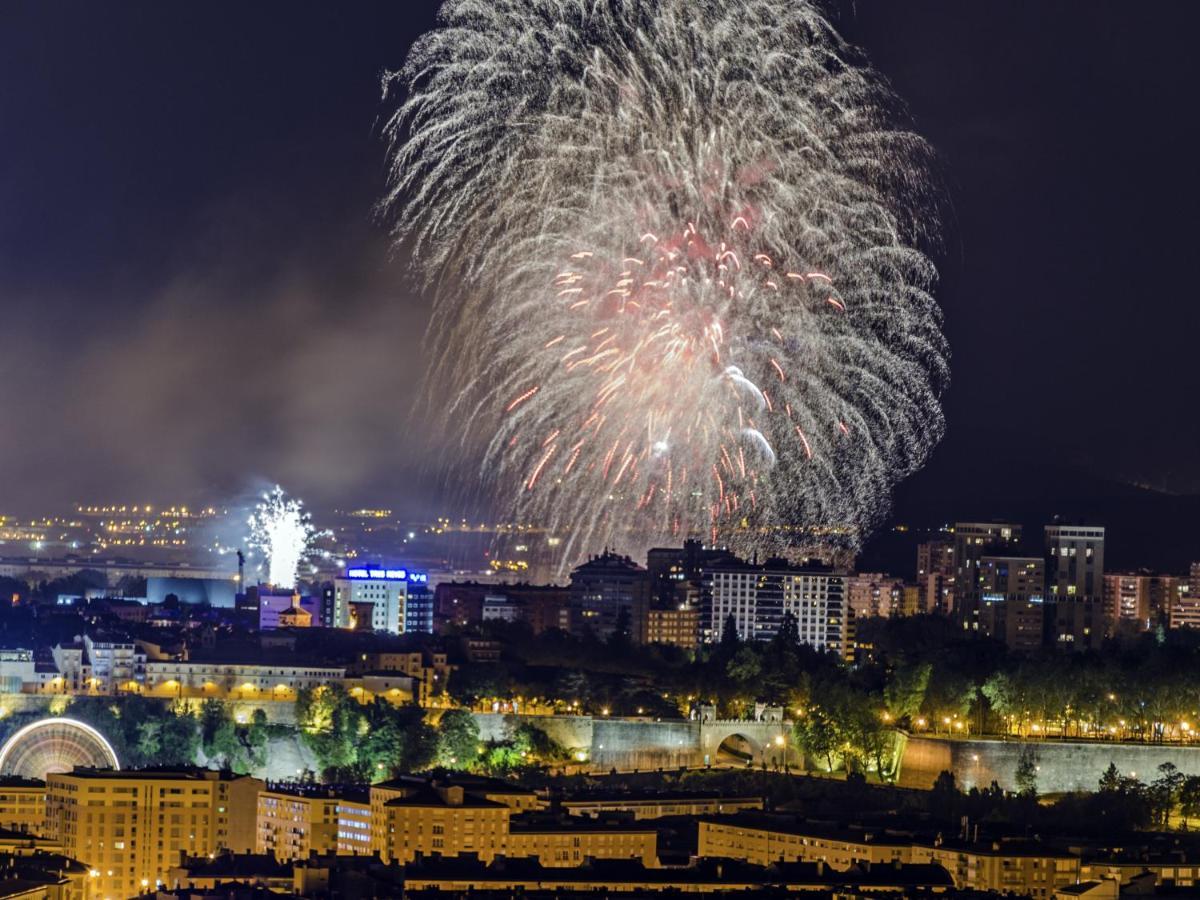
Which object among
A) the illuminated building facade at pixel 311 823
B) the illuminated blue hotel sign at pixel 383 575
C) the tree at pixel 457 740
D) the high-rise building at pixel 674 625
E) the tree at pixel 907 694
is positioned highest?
the illuminated blue hotel sign at pixel 383 575

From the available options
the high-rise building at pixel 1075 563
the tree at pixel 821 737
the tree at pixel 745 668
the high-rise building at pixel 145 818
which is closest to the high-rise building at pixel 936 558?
the high-rise building at pixel 1075 563

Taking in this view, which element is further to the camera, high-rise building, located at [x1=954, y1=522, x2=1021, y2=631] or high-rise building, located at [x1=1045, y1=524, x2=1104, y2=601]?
high-rise building, located at [x1=954, y1=522, x2=1021, y2=631]

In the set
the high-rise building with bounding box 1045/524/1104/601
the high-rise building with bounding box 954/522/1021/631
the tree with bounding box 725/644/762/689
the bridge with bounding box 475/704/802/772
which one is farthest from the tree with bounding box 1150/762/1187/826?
the high-rise building with bounding box 1045/524/1104/601

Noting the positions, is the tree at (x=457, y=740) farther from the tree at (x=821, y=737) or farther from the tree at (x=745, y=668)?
the tree at (x=821, y=737)

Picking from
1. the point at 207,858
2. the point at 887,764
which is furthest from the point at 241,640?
the point at 207,858

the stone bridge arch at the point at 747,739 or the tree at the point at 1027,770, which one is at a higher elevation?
the stone bridge arch at the point at 747,739

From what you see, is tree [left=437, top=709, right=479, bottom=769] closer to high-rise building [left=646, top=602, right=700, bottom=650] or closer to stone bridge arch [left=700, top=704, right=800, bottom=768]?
stone bridge arch [left=700, top=704, right=800, bottom=768]
